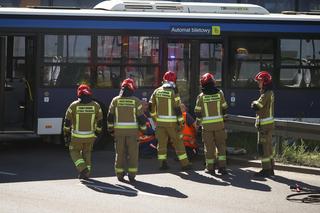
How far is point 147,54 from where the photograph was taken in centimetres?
1540

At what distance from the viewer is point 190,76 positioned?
15.8 m

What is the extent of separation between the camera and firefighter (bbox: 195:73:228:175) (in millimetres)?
12281

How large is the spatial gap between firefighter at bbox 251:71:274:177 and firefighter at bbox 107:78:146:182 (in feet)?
6.72

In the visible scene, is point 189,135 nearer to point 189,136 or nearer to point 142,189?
point 189,136

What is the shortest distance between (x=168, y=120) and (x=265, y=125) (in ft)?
5.81

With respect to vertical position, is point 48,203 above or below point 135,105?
below

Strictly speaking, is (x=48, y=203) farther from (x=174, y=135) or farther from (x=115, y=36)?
(x=115, y=36)

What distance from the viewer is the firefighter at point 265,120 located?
473 inches

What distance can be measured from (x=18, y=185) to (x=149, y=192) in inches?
83.4

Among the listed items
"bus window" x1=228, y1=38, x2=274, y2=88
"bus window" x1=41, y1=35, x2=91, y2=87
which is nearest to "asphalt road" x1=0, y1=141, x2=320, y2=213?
"bus window" x1=41, y1=35, x2=91, y2=87

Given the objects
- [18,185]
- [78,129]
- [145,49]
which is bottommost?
[18,185]

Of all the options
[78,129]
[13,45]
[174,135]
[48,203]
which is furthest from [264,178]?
[13,45]

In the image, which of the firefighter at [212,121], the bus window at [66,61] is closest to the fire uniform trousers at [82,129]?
the firefighter at [212,121]

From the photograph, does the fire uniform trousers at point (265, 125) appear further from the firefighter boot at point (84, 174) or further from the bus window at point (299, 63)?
the bus window at point (299, 63)
